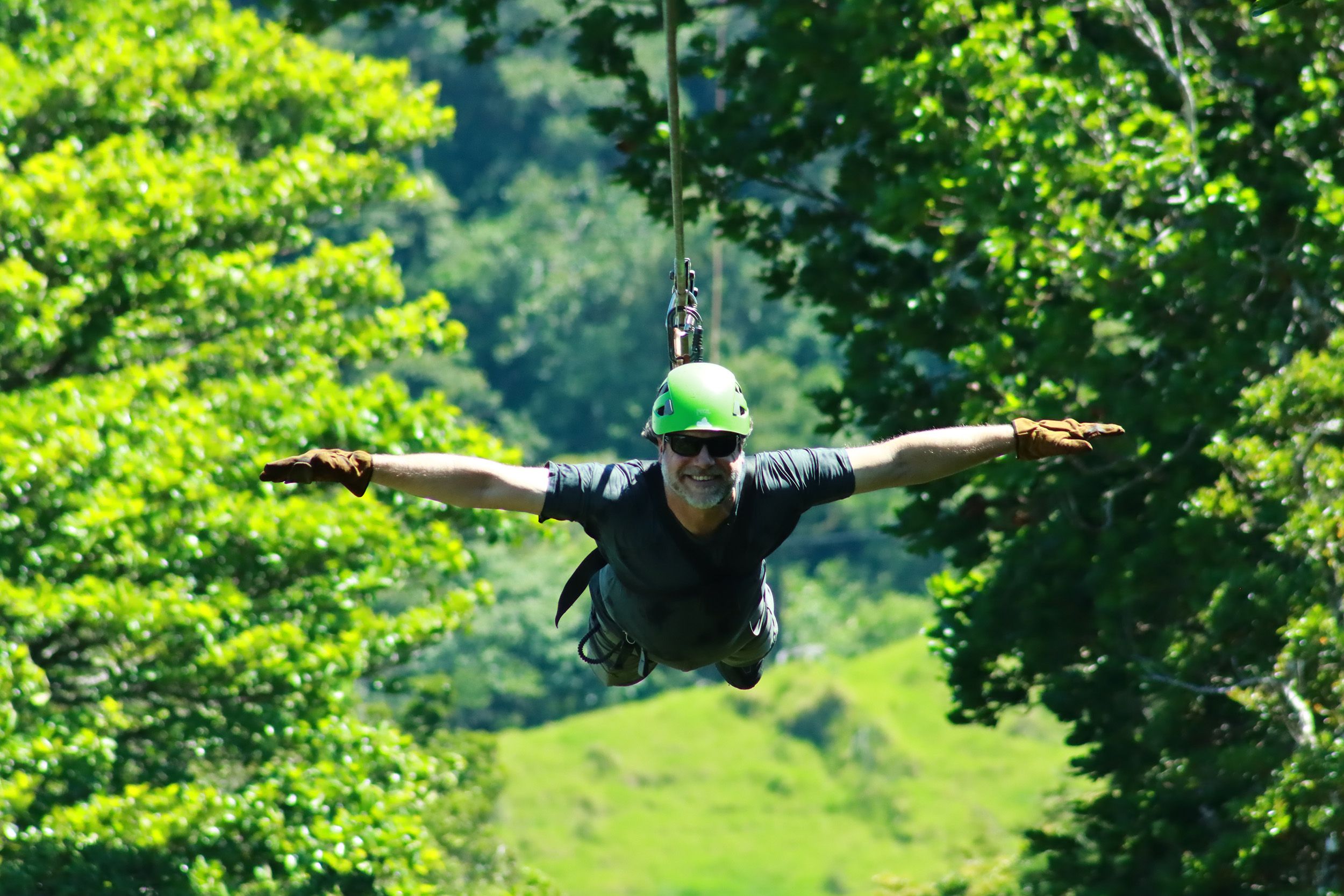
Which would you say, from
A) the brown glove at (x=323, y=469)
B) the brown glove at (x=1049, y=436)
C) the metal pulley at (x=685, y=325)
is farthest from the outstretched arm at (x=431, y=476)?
the metal pulley at (x=685, y=325)

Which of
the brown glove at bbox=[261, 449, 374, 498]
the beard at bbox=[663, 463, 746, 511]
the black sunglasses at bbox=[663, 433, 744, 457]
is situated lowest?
the brown glove at bbox=[261, 449, 374, 498]

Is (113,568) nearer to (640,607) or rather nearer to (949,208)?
(949,208)

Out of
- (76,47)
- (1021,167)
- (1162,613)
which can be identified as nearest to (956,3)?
(1021,167)

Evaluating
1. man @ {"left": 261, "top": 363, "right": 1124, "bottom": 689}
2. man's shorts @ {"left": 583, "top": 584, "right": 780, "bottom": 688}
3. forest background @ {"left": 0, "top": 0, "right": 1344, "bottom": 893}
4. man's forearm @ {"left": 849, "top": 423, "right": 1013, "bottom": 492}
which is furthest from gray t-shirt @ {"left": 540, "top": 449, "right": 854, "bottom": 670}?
forest background @ {"left": 0, "top": 0, "right": 1344, "bottom": 893}

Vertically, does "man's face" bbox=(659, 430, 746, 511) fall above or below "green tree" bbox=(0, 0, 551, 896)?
below

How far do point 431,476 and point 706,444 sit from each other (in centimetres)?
97

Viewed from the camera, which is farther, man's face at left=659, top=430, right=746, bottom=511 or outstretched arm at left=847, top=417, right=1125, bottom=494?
outstretched arm at left=847, top=417, right=1125, bottom=494

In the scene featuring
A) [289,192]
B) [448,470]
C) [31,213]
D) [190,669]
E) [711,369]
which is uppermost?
[289,192]

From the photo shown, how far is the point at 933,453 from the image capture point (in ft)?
24.0

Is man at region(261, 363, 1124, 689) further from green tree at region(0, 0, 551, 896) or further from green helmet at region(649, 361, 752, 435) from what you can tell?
green tree at region(0, 0, 551, 896)

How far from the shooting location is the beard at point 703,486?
7.15 meters

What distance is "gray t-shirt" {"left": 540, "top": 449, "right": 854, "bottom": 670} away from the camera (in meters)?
7.38

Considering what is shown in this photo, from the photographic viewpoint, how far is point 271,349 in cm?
1856

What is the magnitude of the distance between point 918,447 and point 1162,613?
5834 mm
